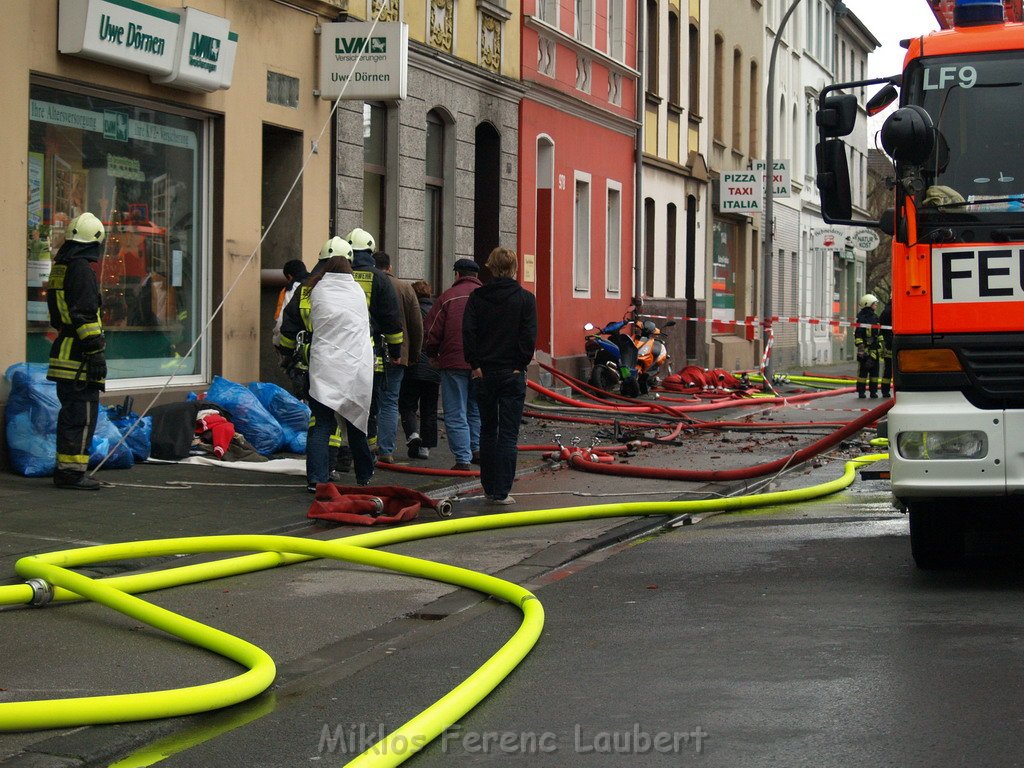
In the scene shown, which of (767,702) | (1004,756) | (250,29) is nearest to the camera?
(1004,756)

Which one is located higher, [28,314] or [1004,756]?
[28,314]

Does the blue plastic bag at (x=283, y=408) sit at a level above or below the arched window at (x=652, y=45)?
below

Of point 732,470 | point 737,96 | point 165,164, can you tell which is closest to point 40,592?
point 732,470

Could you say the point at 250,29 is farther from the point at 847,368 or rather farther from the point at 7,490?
the point at 847,368

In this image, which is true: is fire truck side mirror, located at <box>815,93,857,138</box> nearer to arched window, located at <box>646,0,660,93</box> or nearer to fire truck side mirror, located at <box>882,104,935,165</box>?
fire truck side mirror, located at <box>882,104,935,165</box>

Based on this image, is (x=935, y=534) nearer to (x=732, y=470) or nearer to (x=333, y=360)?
(x=333, y=360)

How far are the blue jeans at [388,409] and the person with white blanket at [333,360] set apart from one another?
1.94 metres

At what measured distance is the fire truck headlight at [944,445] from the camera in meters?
7.42

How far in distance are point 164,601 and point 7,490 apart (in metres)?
3.94

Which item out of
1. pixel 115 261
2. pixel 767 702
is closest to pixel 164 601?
pixel 767 702

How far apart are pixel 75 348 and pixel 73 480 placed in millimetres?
939

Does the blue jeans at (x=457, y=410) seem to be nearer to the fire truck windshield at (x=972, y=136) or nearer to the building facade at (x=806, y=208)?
the fire truck windshield at (x=972, y=136)

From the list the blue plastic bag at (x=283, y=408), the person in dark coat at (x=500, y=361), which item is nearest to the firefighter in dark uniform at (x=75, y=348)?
the person in dark coat at (x=500, y=361)

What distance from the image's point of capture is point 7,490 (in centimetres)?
1101
